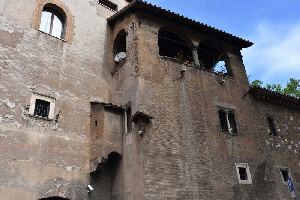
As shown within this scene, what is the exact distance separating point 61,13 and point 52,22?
2.30 feet

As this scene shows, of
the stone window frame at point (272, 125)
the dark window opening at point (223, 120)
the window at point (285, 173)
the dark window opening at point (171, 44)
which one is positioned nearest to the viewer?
the dark window opening at point (223, 120)

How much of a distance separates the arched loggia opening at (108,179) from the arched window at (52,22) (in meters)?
6.18

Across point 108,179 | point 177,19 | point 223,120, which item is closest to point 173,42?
point 177,19

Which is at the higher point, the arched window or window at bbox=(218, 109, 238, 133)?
the arched window

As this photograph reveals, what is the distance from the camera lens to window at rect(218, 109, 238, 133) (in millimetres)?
12820

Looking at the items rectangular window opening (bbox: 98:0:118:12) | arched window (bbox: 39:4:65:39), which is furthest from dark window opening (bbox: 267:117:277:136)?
arched window (bbox: 39:4:65:39)

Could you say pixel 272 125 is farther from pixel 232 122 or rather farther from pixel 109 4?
pixel 109 4

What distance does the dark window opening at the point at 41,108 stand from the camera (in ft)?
36.0

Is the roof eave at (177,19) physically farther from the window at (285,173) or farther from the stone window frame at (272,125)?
the window at (285,173)

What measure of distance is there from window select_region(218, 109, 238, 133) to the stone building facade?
0.17 feet

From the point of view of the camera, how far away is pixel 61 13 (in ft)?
44.8

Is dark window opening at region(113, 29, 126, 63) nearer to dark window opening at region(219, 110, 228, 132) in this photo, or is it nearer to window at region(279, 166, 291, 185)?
dark window opening at region(219, 110, 228, 132)

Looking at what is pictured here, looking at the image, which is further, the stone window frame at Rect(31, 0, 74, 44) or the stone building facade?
the stone window frame at Rect(31, 0, 74, 44)

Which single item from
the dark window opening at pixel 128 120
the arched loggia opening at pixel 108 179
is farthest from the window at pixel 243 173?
the arched loggia opening at pixel 108 179
